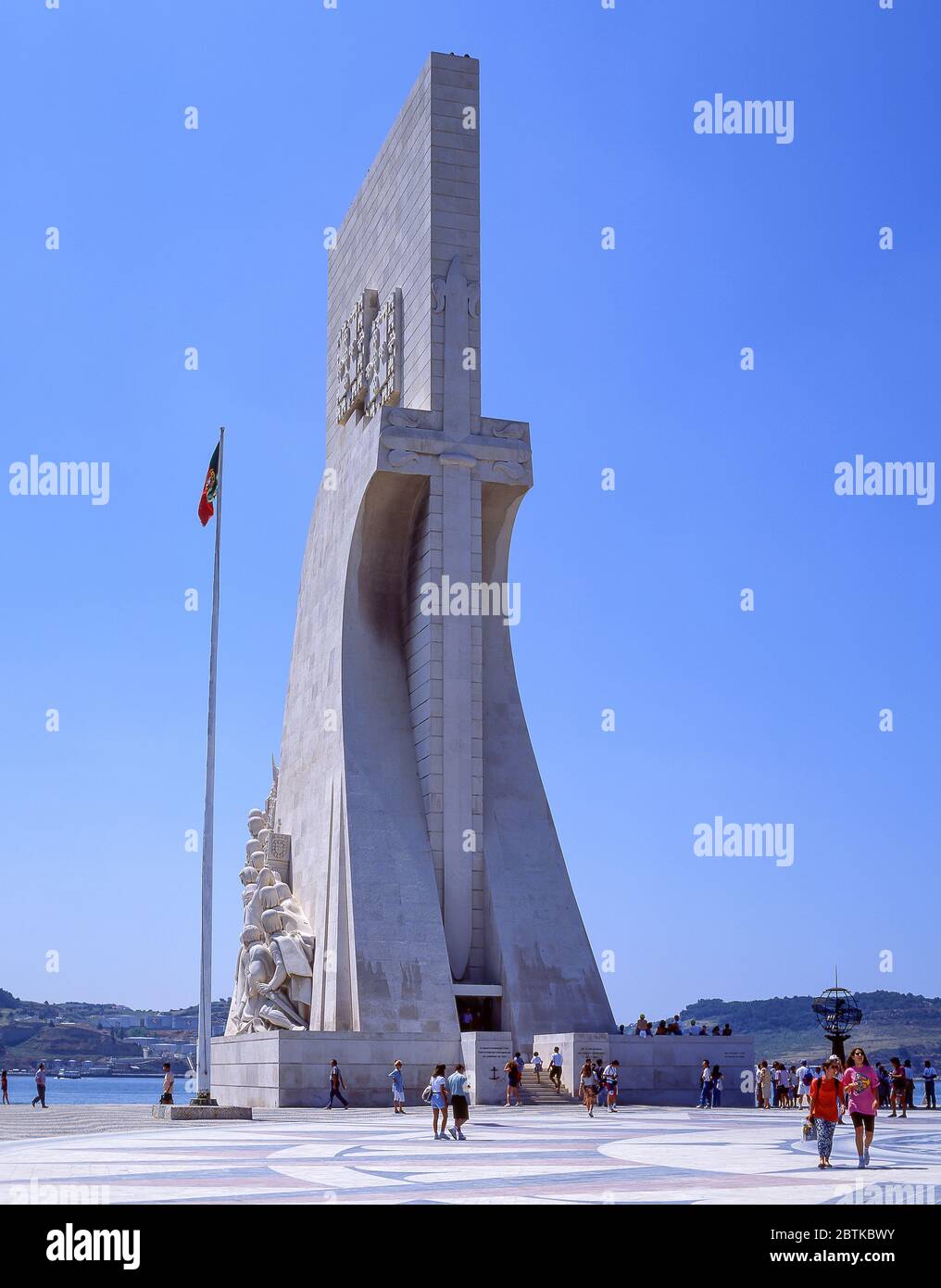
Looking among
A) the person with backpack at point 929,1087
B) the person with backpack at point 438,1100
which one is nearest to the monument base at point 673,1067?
the person with backpack at point 929,1087

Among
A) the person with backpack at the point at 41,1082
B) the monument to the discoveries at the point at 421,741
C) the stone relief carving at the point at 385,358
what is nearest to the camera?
the person with backpack at the point at 41,1082

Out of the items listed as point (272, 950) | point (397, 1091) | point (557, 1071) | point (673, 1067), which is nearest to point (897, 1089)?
point (673, 1067)

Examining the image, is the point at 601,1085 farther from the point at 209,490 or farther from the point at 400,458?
the point at 400,458

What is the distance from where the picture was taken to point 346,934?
30.2 metres

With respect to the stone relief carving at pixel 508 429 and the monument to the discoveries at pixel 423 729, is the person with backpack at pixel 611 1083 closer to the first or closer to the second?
the monument to the discoveries at pixel 423 729

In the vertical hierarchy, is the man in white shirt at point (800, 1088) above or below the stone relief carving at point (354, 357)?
below

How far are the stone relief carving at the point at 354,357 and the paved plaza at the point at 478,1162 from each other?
2006 centimetres

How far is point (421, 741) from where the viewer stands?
32.5 meters

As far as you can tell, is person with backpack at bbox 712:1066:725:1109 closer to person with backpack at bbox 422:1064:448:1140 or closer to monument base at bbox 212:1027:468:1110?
monument base at bbox 212:1027:468:1110

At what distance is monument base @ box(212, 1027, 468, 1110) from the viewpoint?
84.4ft

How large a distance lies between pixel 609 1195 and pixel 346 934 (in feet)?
66.2

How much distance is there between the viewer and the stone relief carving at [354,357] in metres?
37.3
